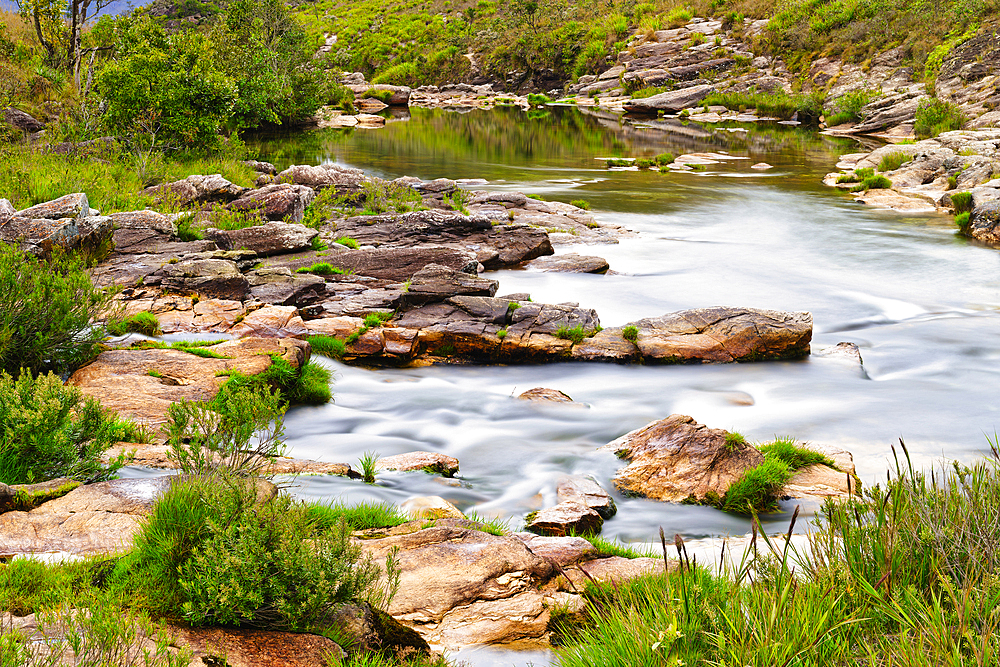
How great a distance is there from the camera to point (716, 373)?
11.3 m

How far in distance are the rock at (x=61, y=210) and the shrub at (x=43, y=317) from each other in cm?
425

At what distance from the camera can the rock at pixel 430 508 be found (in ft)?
21.1

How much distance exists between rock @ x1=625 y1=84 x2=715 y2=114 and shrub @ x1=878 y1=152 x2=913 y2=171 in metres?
26.7

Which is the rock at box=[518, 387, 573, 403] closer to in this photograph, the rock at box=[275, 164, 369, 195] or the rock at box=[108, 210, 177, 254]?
the rock at box=[108, 210, 177, 254]

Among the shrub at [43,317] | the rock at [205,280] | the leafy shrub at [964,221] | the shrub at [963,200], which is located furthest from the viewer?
the shrub at [963,200]

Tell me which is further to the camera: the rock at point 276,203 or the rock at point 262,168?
the rock at point 262,168

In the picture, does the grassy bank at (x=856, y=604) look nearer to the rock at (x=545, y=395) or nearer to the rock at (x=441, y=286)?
the rock at (x=545, y=395)

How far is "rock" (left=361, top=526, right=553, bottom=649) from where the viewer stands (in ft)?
14.9

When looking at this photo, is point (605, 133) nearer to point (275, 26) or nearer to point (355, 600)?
point (275, 26)

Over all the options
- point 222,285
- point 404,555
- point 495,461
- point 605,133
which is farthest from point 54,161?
point 605,133

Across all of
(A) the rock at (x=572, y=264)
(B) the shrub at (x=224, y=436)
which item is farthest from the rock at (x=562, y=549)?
(A) the rock at (x=572, y=264)

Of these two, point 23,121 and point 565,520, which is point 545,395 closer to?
point 565,520

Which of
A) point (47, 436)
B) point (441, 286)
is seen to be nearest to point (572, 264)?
point (441, 286)

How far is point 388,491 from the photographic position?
23.5ft
